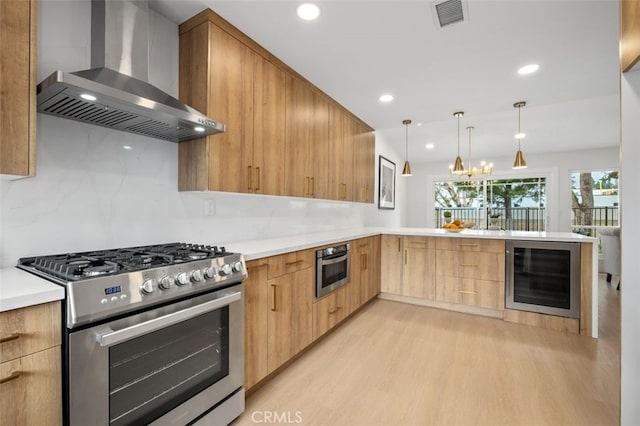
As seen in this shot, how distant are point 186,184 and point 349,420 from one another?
1.78 m

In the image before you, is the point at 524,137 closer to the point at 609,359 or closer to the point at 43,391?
the point at 609,359

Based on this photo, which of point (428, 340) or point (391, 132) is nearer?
point (428, 340)

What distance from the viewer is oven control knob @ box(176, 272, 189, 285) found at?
1356 mm

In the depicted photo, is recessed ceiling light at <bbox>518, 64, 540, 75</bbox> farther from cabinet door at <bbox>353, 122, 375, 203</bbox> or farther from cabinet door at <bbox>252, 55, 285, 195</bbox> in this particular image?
cabinet door at <bbox>252, 55, 285, 195</bbox>

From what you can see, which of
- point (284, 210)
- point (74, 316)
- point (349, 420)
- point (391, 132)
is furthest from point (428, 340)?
point (391, 132)

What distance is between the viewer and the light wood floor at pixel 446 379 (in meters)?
1.75

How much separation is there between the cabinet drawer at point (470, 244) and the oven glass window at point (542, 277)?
19cm

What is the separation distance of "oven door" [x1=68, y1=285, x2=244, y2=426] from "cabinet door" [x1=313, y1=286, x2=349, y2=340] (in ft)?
3.02

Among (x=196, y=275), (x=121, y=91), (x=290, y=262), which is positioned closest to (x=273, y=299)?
(x=290, y=262)

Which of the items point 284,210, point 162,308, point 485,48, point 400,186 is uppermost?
point 485,48

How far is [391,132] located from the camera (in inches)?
233

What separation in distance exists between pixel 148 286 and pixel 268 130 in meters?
1.55

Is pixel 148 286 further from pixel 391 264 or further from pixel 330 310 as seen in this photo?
pixel 391 264

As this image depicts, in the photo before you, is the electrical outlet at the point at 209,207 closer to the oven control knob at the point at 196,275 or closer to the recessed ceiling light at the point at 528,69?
the oven control knob at the point at 196,275
